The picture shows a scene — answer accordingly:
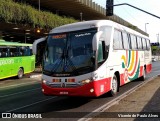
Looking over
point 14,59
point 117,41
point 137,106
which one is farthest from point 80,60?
point 14,59

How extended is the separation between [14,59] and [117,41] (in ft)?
43.5

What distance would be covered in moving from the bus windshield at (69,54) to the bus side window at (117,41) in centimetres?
223

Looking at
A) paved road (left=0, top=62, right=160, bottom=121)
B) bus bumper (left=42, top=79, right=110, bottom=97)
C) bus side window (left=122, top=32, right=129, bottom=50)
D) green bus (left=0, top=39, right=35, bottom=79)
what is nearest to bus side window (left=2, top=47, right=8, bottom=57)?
green bus (left=0, top=39, right=35, bottom=79)

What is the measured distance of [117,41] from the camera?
13891 millimetres

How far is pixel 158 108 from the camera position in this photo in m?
10.1

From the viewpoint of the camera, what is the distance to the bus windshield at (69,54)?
1088 cm

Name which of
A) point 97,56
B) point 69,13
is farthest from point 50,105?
point 69,13

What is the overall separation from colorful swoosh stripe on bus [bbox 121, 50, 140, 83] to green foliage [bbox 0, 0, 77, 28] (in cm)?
1436

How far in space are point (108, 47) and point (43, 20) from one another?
2381 cm

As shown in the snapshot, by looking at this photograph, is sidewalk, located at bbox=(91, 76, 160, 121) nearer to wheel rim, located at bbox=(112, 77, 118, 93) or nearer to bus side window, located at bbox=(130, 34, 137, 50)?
wheel rim, located at bbox=(112, 77, 118, 93)

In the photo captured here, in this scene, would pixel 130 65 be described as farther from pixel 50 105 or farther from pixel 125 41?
pixel 50 105

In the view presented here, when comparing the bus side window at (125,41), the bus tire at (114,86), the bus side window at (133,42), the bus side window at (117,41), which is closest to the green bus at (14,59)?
the bus side window at (133,42)

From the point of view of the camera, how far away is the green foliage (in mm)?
27991

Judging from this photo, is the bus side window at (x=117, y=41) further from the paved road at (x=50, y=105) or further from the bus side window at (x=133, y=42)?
the bus side window at (x=133, y=42)
